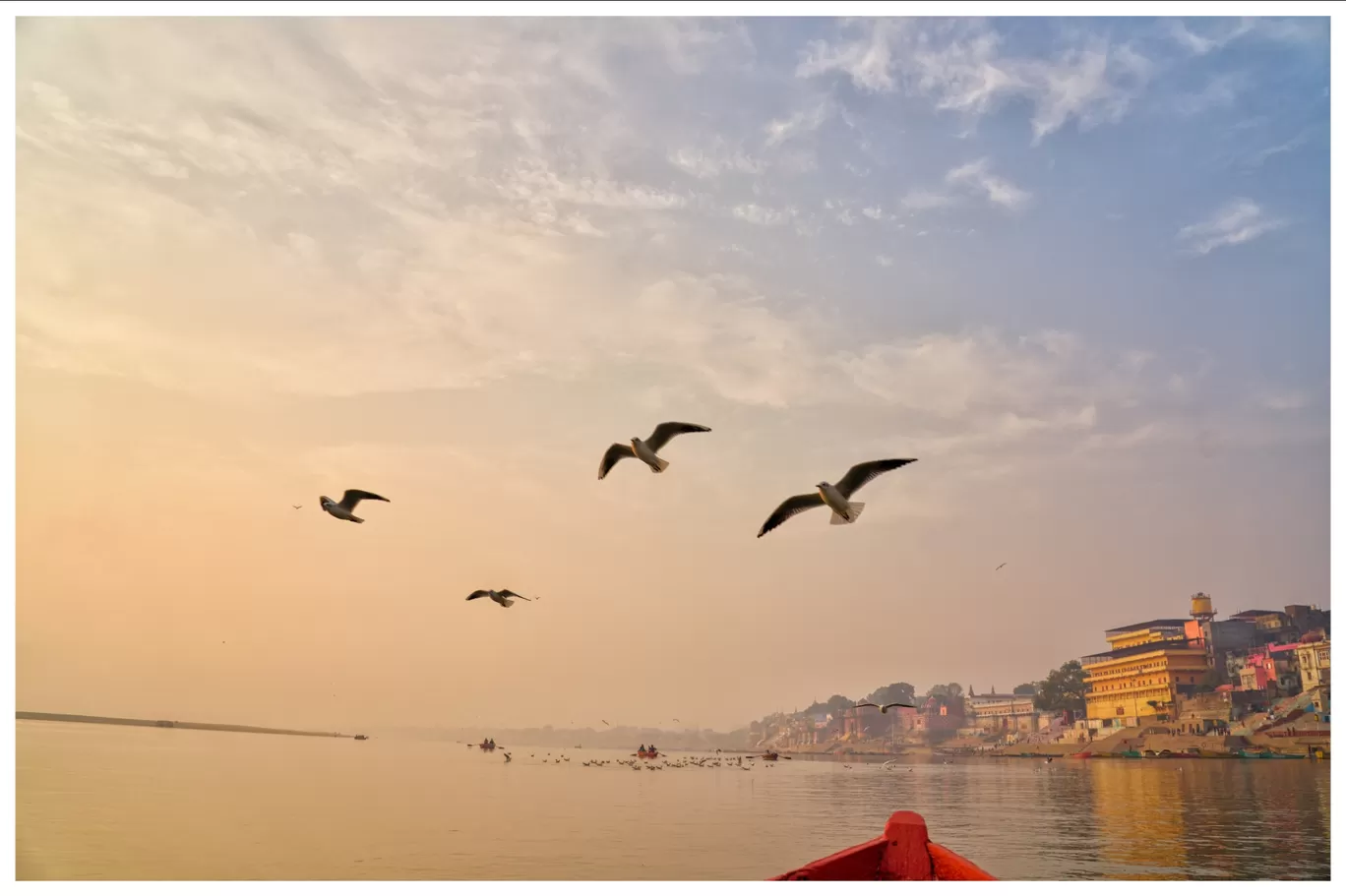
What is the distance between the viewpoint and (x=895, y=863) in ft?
38.1

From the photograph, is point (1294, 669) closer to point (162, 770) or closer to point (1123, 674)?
point (1123, 674)

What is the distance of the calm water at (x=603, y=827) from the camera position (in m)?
19.2

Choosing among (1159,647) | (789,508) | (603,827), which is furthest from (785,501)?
(1159,647)

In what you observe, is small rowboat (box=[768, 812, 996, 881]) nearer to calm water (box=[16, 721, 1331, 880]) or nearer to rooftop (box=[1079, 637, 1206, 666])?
calm water (box=[16, 721, 1331, 880])

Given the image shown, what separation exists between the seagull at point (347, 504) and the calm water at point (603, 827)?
7047mm

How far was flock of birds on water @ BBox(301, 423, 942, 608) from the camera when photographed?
12.4m

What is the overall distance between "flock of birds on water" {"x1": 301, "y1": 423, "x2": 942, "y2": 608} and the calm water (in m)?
7.21

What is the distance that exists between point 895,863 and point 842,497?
4.32 metres

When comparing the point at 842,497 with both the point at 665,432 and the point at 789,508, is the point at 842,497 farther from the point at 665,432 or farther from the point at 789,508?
the point at 665,432

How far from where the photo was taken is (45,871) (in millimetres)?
17062

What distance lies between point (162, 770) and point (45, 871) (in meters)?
38.3

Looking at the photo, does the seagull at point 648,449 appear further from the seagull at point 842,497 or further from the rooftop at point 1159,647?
the rooftop at point 1159,647
